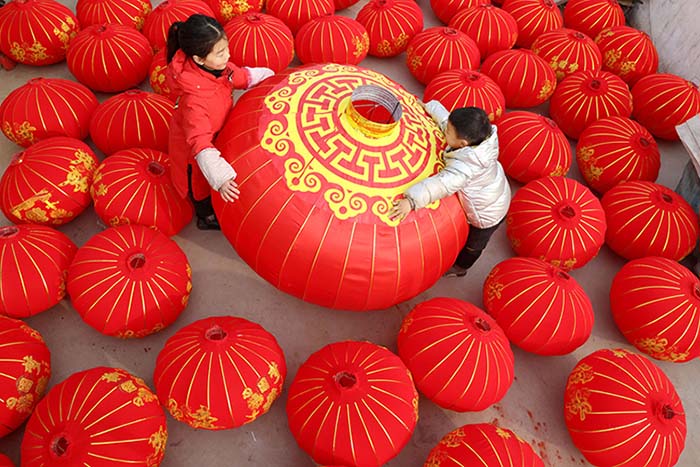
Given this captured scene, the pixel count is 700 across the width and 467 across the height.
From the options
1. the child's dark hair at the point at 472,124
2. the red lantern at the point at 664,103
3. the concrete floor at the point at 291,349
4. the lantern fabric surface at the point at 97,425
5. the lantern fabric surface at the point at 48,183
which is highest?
the child's dark hair at the point at 472,124

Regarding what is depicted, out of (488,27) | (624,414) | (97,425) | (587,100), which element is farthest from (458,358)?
(488,27)

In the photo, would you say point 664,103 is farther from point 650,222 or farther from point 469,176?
point 469,176

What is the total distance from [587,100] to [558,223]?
4.71 ft

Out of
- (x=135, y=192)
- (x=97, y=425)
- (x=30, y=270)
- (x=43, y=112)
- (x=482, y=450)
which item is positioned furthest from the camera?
(x=43, y=112)

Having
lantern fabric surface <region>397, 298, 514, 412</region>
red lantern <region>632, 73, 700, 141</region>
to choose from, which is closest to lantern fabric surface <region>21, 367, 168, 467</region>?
lantern fabric surface <region>397, 298, 514, 412</region>

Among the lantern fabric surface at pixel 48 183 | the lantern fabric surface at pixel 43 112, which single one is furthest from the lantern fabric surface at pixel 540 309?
the lantern fabric surface at pixel 43 112

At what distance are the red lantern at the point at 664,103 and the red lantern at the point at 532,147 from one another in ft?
3.55

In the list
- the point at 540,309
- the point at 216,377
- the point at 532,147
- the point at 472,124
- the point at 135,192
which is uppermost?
the point at 472,124

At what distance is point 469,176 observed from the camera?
2.45 meters

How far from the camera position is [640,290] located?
2.94 m

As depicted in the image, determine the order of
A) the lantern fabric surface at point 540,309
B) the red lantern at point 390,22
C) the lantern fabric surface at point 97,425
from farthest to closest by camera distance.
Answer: the red lantern at point 390,22 → the lantern fabric surface at point 540,309 → the lantern fabric surface at point 97,425

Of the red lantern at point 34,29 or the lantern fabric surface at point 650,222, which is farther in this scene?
the red lantern at point 34,29

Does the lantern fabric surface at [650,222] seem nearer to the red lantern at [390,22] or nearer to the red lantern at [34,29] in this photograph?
the red lantern at [390,22]

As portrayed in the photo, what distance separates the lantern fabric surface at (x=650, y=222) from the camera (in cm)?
323
